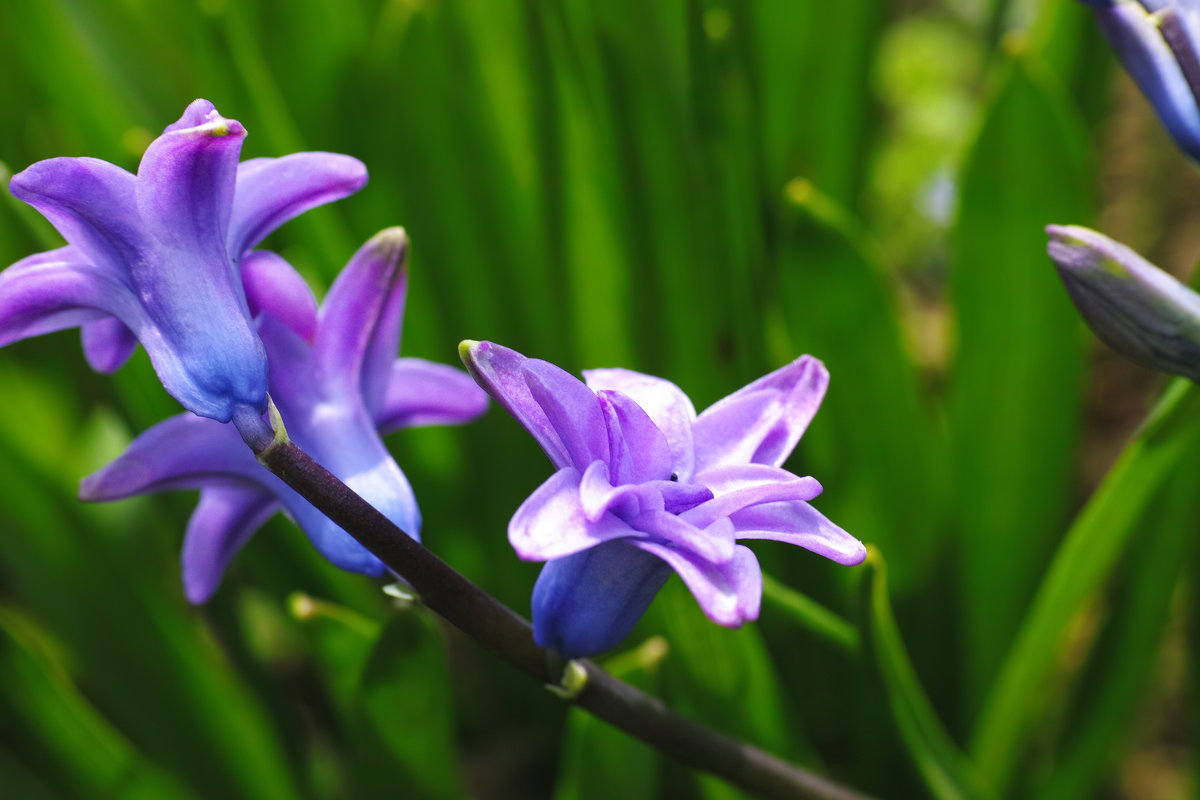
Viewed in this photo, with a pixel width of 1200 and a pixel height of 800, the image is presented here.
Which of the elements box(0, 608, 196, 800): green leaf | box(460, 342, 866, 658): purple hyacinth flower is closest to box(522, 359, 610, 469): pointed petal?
box(460, 342, 866, 658): purple hyacinth flower

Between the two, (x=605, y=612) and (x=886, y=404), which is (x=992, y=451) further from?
(x=605, y=612)

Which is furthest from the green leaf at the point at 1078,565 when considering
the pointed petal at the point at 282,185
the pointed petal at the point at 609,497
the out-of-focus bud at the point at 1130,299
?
the pointed petal at the point at 282,185

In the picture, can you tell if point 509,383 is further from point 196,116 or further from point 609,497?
point 196,116

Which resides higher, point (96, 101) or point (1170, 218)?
point (96, 101)

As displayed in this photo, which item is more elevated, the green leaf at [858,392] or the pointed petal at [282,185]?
the pointed petal at [282,185]

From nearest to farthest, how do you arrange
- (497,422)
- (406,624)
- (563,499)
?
(563,499) < (406,624) < (497,422)

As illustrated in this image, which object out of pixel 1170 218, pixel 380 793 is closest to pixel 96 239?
pixel 380 793

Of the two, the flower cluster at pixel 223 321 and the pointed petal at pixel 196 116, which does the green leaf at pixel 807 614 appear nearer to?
the flower cluster at pixel 223 321
